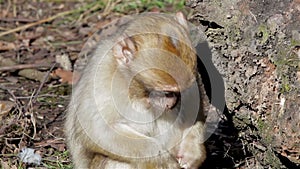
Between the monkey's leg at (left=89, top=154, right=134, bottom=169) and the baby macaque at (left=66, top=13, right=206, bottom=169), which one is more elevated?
the baby macaque at (left=66, top=13, right=206, bottom=169)

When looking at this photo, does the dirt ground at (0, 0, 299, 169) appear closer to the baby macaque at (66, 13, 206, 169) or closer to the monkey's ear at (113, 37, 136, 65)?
the baby macaque at (66, 13, 206, 169)

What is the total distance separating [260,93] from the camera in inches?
160

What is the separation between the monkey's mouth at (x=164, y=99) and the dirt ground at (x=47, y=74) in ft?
2.72

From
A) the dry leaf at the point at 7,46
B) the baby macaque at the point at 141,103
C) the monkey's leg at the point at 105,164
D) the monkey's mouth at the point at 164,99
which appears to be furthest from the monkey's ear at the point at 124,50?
the dry leaf at the point at 7,46

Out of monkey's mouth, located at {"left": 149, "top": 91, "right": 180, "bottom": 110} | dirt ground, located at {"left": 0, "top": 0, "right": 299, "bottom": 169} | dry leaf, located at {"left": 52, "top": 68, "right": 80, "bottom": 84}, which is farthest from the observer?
dry leaf, located at {"left": 52, "top": 68, "right": 80, "bottom": 84}

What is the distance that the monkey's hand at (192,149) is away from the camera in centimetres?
415

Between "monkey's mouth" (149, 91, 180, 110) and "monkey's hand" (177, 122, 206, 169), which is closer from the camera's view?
"monkey's mouth" (149, 91, 180, 110)

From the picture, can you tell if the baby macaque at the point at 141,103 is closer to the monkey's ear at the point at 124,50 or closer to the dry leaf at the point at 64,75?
the monkey's ear at the point at 124,50

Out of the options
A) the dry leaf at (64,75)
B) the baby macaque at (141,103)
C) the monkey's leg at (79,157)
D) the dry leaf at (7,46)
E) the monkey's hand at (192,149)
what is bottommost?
the dry leaf at (7,46)

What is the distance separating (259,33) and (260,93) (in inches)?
13.5

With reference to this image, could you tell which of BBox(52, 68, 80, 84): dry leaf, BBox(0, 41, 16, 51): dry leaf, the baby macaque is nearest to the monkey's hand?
the baby macaque

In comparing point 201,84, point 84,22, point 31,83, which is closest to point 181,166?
point 201,84

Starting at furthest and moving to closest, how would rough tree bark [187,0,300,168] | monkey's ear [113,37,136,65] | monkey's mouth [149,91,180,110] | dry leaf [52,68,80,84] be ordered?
dry leaf [52,68,80,84] < rough tree bark [187,0,300,168] < monkey's ear [113,37,136,65] < monkey's mouth [149,91,180,110]

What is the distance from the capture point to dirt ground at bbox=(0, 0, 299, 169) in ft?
16.4
